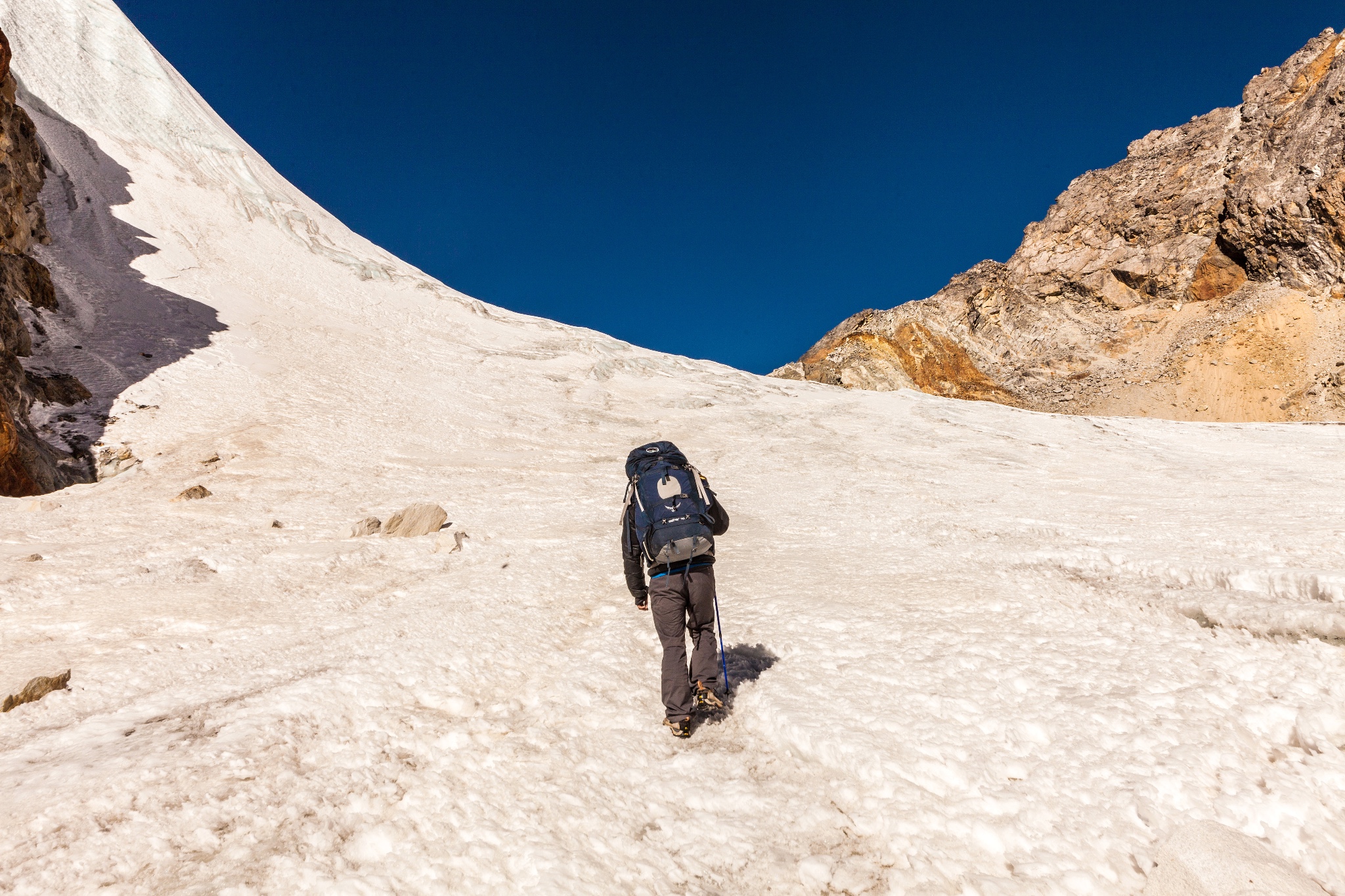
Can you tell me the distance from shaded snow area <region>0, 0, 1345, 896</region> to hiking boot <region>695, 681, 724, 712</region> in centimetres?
23

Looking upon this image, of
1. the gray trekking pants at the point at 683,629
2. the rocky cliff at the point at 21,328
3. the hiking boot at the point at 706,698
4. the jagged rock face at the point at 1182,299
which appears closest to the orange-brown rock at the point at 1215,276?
the jagged rock face at the point at 1182,299

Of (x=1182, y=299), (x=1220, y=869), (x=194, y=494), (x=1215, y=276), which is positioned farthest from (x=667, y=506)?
(x=1215, y=276)

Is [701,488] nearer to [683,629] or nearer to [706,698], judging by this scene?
[683,629]

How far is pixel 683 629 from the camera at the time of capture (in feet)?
15.0

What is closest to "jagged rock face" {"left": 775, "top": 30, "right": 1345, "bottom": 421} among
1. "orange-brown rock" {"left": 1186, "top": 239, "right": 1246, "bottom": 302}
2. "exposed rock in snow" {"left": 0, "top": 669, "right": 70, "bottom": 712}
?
"orange-brown rock" {"left": 1186, "top": 239, "right": 1246, "bottom": 302}

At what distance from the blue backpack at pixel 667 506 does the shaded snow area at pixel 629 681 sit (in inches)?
52.5

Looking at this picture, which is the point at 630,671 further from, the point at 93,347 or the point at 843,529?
the point at 93,347

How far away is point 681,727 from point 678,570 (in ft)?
3.53

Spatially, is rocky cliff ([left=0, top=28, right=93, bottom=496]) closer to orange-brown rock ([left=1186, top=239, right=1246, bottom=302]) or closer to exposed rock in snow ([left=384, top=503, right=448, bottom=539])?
exposed rock in snow ([left=384, top=503, right=448, bottom=539])

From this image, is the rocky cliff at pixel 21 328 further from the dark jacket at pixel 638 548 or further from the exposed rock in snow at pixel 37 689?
the dark jacket at pixel 638 548

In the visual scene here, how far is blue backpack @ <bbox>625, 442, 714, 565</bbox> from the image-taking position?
4465mm

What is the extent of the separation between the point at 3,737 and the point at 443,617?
10.3 ft

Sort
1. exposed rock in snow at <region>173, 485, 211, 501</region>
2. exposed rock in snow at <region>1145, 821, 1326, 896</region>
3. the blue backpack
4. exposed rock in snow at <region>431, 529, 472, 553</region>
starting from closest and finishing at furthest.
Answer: exposed rock in snow at <region>1145, 821, 1326, 896</region>
the blue backpack
exposed rock in snow at <region>431, 529, 472, 553</region>
exposed rock in snow at <region>173, 485, 211, 501</region>

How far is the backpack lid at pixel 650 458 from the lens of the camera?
4.93 meters
